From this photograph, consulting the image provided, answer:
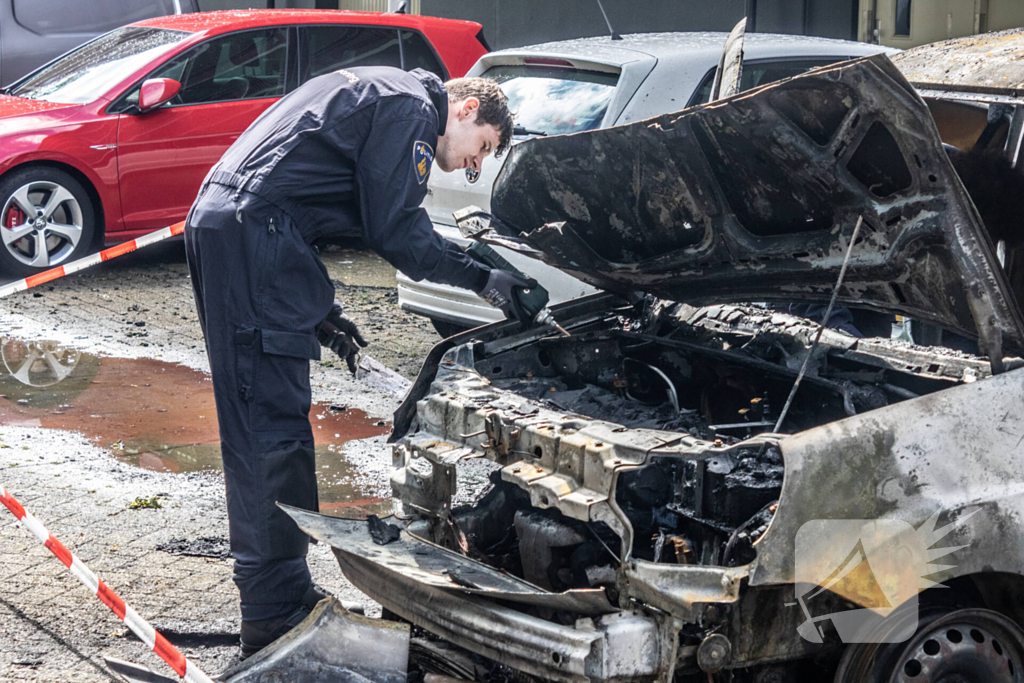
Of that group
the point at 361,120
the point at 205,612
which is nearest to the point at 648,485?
the point at 361,120

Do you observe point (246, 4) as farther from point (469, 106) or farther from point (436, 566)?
point (436, 566)

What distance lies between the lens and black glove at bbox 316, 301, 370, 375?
3.73m

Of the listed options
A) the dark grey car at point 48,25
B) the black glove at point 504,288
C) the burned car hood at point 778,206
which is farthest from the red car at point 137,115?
the black glove at point 504,288

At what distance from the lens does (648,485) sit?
2.87m

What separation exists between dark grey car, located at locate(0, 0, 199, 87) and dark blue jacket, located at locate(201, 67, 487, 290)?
7.98 metres

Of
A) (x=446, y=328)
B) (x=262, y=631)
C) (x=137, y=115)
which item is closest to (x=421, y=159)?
(x=262, y=631)

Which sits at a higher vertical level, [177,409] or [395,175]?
[395,175]

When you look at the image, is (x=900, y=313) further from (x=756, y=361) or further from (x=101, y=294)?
(x=101, y=294)

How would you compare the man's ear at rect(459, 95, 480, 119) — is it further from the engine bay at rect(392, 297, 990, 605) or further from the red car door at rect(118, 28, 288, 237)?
the red car door at rect(118, 28, 288, 237)

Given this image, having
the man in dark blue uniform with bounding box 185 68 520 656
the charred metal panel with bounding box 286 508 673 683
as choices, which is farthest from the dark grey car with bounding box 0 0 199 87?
the charred metal panel with bounding box 286 508 673 683

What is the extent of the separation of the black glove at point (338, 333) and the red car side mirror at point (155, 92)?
451cm

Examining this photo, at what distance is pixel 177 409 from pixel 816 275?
3.64 metres

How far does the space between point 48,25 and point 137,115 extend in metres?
3.33

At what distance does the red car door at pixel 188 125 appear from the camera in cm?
776
